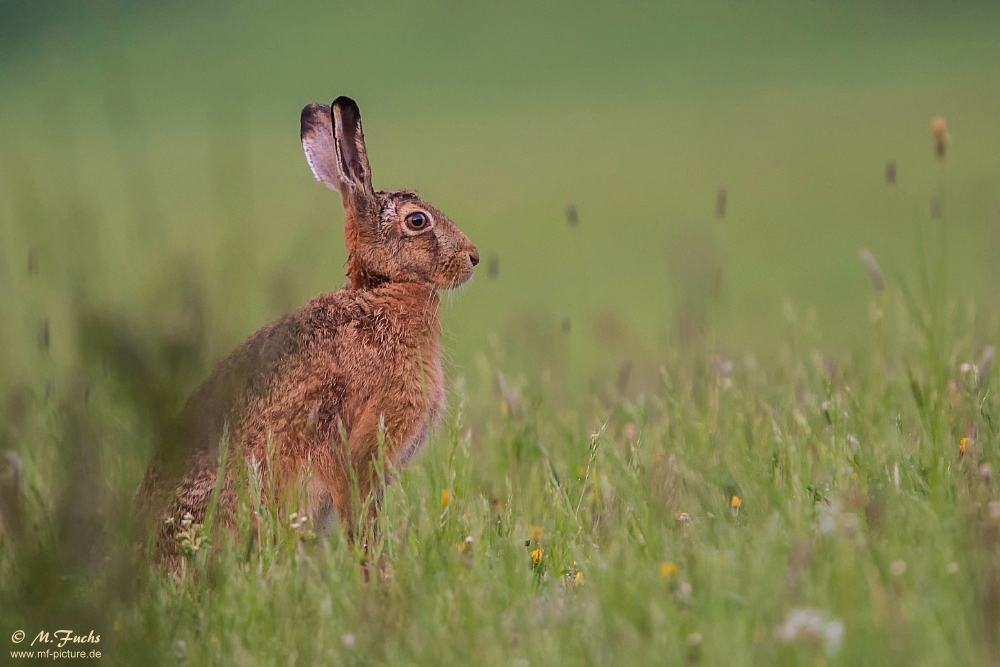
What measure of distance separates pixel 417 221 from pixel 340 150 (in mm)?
631

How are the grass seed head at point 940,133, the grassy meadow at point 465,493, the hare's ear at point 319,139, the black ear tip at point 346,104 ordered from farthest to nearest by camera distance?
the hare's ear at point 319,139 < the black ear tip at point 346,104 < the grass seed head at point 940,133 < the grassy meadow at point 465,493

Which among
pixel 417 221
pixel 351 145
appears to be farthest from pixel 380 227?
pixel 351 145

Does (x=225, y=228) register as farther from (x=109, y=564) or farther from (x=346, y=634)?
(x=346, y=634)

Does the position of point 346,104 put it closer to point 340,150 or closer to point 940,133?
point 340,150

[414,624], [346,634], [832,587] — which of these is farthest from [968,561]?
[346,634]

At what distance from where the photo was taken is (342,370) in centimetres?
486

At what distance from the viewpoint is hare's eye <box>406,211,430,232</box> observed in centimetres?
564

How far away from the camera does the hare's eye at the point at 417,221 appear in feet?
18.5

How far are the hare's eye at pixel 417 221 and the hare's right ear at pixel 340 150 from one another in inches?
9.2
